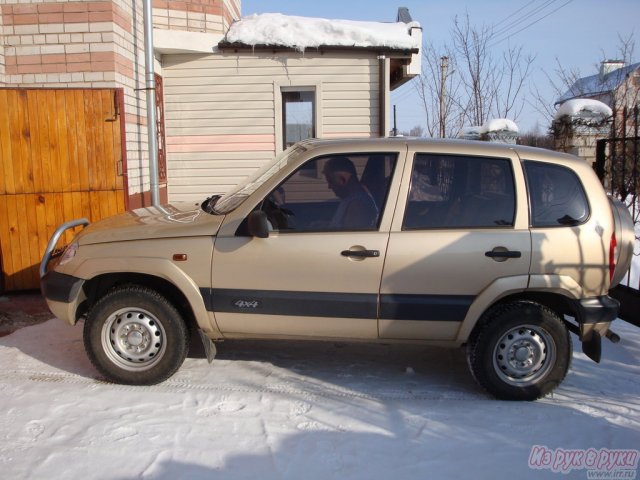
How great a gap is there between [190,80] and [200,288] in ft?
22.1

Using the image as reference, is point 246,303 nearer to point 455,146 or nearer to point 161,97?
point 455,146

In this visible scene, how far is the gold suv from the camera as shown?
414 centimetres

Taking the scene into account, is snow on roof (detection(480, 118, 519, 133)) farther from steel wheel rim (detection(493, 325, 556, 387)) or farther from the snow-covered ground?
steel wheel rim (detection(493, 325, 556, 387))

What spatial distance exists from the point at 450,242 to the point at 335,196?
0.90 m

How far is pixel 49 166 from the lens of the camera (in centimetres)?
682

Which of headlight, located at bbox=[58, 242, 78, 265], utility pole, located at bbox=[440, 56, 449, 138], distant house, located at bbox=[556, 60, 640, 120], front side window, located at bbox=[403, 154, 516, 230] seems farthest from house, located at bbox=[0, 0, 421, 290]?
utility pole, located at bbox=[440, 56, 449, 138]

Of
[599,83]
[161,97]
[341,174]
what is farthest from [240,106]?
[599,83]

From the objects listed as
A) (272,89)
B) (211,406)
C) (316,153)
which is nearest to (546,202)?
(316,153)

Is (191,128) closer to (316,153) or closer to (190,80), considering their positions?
(190,80)

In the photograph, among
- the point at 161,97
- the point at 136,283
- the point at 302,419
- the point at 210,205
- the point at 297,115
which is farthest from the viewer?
the point at 297,115

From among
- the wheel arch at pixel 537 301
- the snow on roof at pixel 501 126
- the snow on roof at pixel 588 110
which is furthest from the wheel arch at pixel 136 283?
the snow on roof at pixel 501 126

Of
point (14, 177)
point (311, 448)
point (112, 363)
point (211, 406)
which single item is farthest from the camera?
point (14, 177)

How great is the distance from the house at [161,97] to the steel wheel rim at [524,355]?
4.85m

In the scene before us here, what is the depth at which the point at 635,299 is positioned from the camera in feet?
18.9
